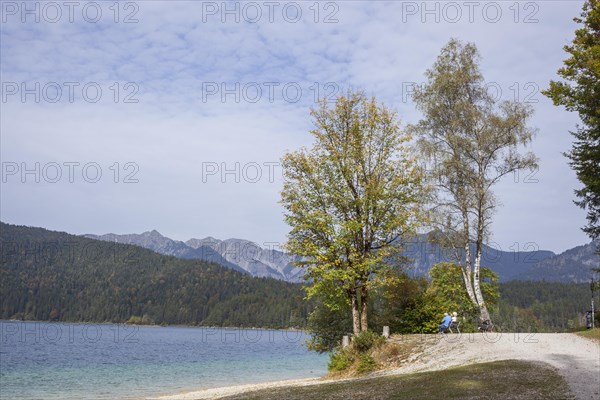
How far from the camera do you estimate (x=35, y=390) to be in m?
46.2

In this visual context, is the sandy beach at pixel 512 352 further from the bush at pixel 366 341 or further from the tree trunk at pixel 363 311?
the tree trunk at pixel 363 311

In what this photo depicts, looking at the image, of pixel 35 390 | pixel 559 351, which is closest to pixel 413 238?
pixel 559 351

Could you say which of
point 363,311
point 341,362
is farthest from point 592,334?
point 341,362

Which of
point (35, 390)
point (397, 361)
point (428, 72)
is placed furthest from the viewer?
point (35, 390)

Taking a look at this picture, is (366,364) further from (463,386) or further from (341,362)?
(463,386)

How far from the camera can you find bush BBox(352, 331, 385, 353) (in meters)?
32.6

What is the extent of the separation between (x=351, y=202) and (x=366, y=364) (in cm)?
1118

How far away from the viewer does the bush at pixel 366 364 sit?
30.4m

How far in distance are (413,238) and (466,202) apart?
5.92m

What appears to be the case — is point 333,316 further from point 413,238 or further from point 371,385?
point 371,385

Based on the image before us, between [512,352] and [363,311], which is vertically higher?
[363,311]

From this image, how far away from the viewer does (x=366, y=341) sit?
32.6m

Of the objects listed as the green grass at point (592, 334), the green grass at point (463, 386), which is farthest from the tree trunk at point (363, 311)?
the green grass at point (592, 334)

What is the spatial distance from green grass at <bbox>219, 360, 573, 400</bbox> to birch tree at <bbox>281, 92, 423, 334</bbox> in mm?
11506
